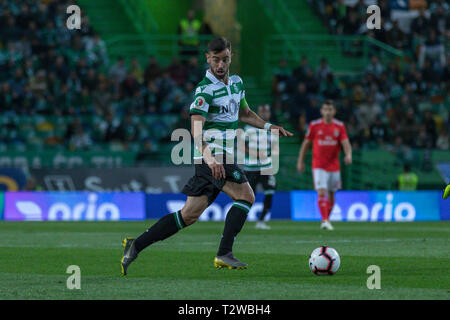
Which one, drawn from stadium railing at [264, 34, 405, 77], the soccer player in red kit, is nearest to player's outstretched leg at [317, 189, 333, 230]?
the soccer player in red kit

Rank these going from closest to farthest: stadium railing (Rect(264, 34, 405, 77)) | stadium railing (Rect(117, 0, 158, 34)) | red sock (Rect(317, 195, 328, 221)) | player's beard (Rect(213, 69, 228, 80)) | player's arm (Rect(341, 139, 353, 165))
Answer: player's beard (Rect(213, 69, 228, 80)) < player's arm (Rect(341, 139, 353, 165)) < red sock (Rect(317, 195, 328, 221)) < stadium railing (Rect(264, 34, 405, 77)) < stadium railing (Rect(117, 0, 158, 34))

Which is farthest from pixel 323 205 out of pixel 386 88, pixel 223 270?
pixel 386 88

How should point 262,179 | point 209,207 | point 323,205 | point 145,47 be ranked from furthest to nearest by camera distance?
1. point 145,47
2. point 209,207
3. point 262,179
4. point 323,205

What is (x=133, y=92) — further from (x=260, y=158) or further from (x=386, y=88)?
(x=260, y=158)

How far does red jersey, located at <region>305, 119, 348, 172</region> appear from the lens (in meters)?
17.1

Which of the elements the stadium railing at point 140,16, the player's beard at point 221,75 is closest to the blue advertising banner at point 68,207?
the stadium railing at point 140,16

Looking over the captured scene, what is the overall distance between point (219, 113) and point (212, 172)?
0.70m

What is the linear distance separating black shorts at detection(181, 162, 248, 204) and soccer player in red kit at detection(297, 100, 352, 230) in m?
8.14

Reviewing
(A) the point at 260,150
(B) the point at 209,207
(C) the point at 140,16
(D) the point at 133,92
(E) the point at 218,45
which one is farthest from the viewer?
(C) the point at 140,16

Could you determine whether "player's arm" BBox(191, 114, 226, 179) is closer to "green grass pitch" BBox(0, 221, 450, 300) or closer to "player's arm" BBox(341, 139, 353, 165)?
"green grass pitch" BBox(0, 221, 450, 300)

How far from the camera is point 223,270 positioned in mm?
9242

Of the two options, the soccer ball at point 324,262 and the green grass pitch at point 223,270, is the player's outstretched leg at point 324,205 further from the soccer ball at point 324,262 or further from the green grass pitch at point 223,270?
the soccer ball at point 324,262

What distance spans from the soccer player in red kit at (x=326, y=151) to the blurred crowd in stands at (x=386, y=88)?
5.69m

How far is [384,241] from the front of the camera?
45.2ft
